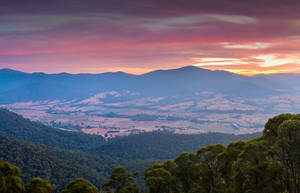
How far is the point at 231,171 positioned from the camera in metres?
27.6

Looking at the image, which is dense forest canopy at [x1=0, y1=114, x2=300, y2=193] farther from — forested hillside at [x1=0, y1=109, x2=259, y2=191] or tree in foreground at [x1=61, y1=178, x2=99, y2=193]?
forested hillside at [x1=0, y1=109, x2=259, y2=191]

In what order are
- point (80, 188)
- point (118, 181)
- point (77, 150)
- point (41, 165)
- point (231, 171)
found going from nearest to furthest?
point (80, 188) → point (231, 171) → point (118, 181) → point (41, 165) → point (77, 150)

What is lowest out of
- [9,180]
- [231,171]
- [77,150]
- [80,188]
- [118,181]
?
[77,150]

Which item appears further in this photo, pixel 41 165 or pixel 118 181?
pixel 41 165

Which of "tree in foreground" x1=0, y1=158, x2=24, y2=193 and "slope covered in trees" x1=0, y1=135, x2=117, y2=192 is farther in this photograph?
"slope covered in trees" x1=0, y1=135, x2=117, y2=192

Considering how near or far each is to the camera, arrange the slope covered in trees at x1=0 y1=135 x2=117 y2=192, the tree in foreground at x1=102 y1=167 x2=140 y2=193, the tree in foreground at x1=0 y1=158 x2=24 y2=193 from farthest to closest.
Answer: the slope covered in trees at x1=0 y1=135 x2=117 y2=192
the tree in foreground at x1=102 y1=167 x2=140 y2=193
the tree in foreground at x1=0 y1=158 x2=24 y2=193

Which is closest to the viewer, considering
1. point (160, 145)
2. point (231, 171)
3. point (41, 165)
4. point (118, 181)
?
point (231, 171)

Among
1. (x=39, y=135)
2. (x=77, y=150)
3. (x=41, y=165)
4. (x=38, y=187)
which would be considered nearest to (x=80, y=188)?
(x=38, y=187)

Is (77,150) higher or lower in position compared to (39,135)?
lower

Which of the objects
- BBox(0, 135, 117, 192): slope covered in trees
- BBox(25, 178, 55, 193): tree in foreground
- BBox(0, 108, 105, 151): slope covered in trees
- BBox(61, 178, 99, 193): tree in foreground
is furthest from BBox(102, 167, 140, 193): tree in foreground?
BBox(0, 108, 105, 151): slope covered in trees

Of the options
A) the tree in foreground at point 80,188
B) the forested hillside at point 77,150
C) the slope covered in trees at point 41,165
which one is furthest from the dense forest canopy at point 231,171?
the slope covered in trees at point 41,165

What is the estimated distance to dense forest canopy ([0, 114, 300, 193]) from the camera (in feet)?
70.2

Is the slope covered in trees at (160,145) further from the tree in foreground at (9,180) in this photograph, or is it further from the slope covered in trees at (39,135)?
the tree in foreground at (9,180)

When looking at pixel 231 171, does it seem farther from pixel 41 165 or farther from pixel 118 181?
pixel 41 165
